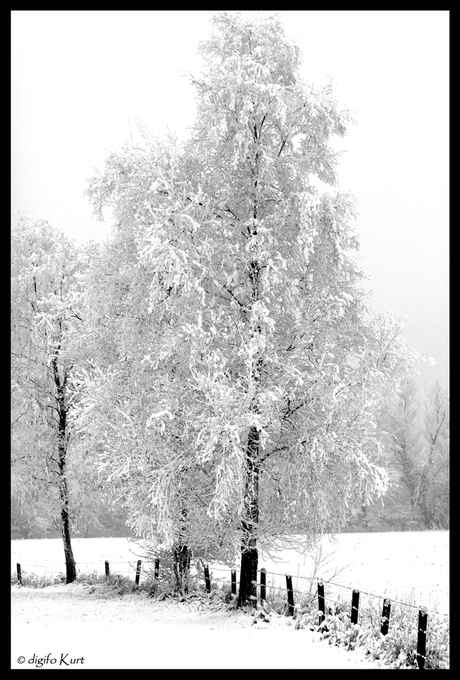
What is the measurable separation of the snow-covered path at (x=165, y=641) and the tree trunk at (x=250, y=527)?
399 mm

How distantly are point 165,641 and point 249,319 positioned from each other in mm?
4927

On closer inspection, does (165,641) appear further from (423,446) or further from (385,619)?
(423,446)

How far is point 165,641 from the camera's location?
793 cm

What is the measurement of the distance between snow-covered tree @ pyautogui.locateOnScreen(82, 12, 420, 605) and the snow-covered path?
4.04 feet

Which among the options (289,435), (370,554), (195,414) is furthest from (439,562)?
(195,414)

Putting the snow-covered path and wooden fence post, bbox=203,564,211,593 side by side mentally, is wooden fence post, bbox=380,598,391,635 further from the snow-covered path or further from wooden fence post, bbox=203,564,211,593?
wooden fence post, bbox=203,564,211,593

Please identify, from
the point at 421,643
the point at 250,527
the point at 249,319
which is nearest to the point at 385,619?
the point at 421,643

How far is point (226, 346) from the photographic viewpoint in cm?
927

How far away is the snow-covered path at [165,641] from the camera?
710 cm

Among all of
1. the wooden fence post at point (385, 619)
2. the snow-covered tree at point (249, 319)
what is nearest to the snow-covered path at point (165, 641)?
the wooden fence post at point (385, 619)

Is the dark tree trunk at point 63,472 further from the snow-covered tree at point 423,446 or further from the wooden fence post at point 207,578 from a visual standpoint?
Result: the snow-covered tree at point 423,446

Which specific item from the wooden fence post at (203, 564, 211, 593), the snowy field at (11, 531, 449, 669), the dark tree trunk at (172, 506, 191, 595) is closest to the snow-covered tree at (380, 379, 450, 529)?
the snowy field at (11, 531, 449, 669)

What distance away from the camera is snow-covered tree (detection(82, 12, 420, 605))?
28.7 ft
